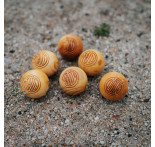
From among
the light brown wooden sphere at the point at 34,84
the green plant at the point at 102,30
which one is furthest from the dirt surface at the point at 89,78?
the light brown wooden sphere at the point at 34,84

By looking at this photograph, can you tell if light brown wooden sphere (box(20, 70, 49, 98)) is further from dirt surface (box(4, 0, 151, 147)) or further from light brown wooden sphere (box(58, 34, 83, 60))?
light brown wooden sphere (box(58, 34, 83, 60))

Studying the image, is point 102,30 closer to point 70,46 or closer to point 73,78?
point 70,46

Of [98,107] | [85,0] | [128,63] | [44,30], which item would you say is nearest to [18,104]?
[98,107]

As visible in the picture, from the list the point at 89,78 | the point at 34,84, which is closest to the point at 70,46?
the point at 89,78

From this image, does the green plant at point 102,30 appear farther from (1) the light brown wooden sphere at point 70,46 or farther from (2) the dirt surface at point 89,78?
(1) the light brown wooden sphere at point 70,46

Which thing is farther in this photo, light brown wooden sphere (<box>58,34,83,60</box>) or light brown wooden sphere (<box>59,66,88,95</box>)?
light brown wooden sphere (<box>58,34,83,60</box>)

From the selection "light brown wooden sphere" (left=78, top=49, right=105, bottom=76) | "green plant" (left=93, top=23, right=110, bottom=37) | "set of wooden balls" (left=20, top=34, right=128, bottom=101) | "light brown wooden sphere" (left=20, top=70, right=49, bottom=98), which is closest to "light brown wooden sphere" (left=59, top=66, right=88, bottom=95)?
"set of wooden balls" (left=20, top=34, right=128, bottom=101)

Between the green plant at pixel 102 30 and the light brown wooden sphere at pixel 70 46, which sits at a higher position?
the light brown wooden sphere at pixel 70 46
